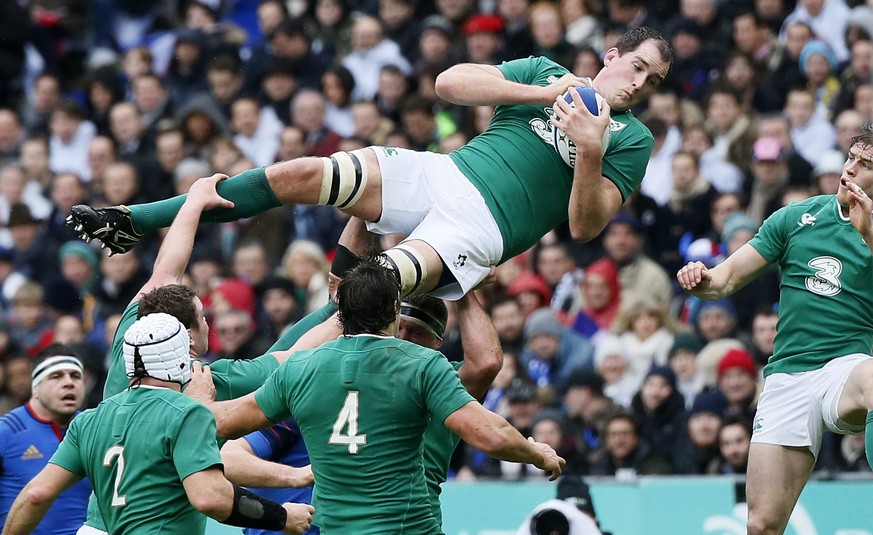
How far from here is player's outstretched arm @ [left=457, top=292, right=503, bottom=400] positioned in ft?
24.3

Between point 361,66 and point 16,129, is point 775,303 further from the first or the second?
point 16,129

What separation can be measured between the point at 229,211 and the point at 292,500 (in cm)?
162

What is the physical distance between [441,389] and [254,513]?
956mm

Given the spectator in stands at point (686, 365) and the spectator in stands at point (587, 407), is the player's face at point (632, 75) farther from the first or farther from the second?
the spectator in stands at point (686, 365)

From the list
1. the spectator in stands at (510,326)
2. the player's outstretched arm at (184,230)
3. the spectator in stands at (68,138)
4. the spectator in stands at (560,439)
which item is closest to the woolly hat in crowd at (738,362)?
the spectator in stands at (560,439)

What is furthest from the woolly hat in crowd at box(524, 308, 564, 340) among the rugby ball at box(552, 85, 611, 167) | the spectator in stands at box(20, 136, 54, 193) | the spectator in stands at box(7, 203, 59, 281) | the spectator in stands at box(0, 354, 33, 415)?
the spectator in stands at box(20, 136, 54, 193)

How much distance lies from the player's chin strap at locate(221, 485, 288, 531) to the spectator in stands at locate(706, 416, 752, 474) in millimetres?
4395

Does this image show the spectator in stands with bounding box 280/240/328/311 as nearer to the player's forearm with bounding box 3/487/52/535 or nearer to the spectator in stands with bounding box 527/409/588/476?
the spectator in stands with bounding box 527/409/588/476

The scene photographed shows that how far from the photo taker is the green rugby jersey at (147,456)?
6156 millimetres

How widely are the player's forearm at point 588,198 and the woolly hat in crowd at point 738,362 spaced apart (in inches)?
134

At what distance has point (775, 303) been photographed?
1124 cm

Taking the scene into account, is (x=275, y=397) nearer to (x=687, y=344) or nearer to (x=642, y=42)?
(x=642, y=42)

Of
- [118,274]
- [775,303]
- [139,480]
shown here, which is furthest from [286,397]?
[118,274]

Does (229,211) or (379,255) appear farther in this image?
(229,211)
